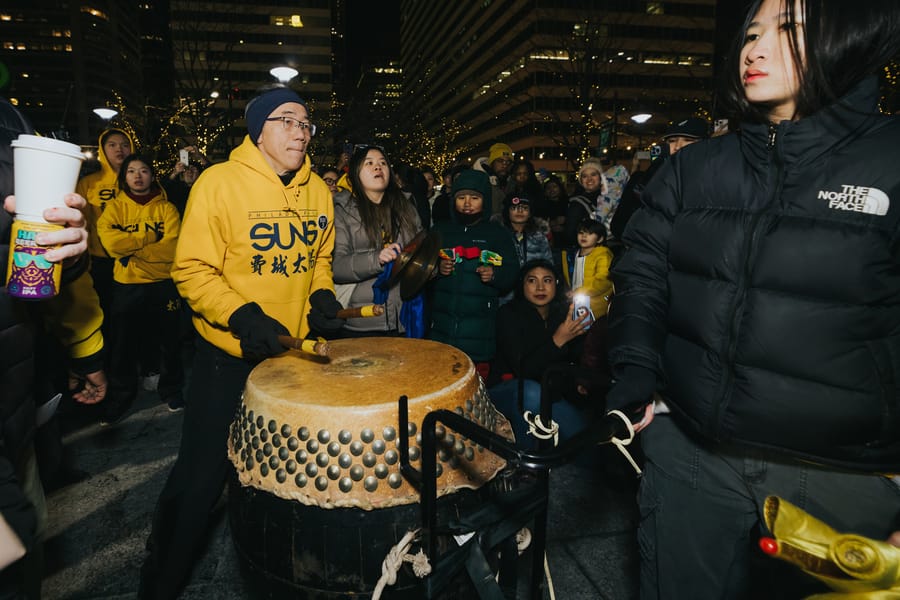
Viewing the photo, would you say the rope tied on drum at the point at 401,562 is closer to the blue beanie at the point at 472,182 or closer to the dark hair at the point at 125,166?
the blue beanie at the point at 472,182

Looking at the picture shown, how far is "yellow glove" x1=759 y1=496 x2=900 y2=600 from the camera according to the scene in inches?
37.1

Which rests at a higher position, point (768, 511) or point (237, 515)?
point (768, 511)

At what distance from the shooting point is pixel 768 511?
44.7 inches

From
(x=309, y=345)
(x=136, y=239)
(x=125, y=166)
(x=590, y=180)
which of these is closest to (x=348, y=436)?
(x=309, y=345)

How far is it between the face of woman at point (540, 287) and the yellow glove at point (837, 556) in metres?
3.60

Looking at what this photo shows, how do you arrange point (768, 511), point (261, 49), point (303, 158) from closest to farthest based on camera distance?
point (768, 511) → point (303, 158) → point (261, 49)

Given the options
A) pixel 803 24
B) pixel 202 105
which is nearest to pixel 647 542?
pixel 803 24

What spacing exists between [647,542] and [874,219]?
130 centimetres

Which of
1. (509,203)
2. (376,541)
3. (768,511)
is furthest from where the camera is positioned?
(509,203)

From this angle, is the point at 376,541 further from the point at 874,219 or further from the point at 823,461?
the point at 874,219

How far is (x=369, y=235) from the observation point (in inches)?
149

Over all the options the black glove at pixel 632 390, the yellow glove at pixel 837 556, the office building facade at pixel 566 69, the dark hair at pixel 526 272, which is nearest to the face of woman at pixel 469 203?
the dark hair at pixel 526 272

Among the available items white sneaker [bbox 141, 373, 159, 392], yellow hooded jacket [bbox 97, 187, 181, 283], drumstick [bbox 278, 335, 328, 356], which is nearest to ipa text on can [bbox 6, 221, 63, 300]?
drumstick [bbox 278, 335, 328, 356]

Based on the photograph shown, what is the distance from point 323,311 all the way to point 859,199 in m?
2.23
